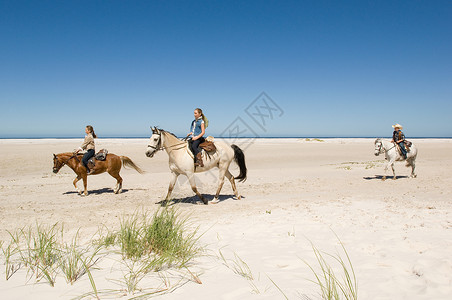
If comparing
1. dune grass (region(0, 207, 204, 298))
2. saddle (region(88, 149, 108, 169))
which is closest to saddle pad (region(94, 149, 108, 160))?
saddle (region(88, 149, 108, 169))

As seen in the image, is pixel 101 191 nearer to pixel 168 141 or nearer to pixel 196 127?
pixel 168 141

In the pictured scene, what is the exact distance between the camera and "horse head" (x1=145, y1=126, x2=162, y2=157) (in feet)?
26.3

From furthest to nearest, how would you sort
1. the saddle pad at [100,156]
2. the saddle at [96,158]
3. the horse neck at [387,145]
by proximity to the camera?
1. the horse neck at [387,145]
2. the saddle pad at [100,156]
3. the saddle at [96,158]

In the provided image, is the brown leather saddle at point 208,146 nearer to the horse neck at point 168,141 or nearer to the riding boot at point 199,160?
the riding boot at point 199,160

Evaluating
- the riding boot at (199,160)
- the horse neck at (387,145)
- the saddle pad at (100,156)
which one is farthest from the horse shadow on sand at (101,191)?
the horse neck at (387,145)

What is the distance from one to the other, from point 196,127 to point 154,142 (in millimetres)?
1428

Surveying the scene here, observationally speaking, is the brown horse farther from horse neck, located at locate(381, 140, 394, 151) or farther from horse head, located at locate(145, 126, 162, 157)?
horse neck, located at locate(381, 140, 394, 151)

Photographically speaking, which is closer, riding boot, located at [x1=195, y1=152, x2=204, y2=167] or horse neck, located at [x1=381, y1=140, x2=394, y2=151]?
riding boot, located at [x1=195, y1=152, x2=204, y2=167]

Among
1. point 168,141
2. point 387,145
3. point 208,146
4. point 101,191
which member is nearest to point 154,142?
point 168,141

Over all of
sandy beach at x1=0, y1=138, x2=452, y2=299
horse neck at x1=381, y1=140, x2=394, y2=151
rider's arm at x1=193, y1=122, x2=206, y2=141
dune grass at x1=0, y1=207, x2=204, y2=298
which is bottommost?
sandy beach at x1=0, y1=138, x2=452, y2=299

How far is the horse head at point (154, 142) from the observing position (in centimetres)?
802

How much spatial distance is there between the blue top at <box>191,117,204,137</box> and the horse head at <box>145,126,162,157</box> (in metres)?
1.06

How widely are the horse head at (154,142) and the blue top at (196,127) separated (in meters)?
1.06

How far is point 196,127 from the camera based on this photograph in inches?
334
